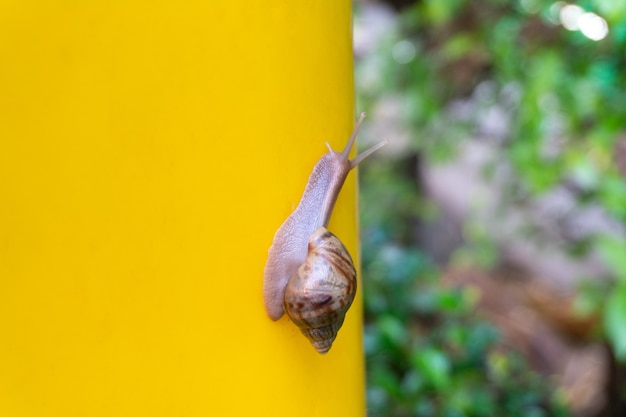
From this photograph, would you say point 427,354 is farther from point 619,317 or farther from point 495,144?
point 495,144

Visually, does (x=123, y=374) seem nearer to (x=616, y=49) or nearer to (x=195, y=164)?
(x=195, y=164)

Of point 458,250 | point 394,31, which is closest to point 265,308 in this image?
point 394,31

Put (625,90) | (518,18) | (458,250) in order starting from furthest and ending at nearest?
(458,250) < (518,18) < (625,90)

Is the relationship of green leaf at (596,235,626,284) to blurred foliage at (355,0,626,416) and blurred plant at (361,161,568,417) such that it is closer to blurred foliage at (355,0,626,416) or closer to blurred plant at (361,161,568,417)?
blurred foliage at (355,0,626,416)

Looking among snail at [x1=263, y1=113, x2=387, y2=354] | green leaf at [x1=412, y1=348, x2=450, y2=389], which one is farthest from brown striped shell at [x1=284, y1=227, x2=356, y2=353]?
green leaf at [x1=412, y1=348, x2=450, y2=389]

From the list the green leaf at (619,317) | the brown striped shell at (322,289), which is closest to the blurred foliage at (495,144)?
the green leaf at (619,317)

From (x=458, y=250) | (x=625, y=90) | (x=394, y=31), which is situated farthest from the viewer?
(x=458, y=250)
